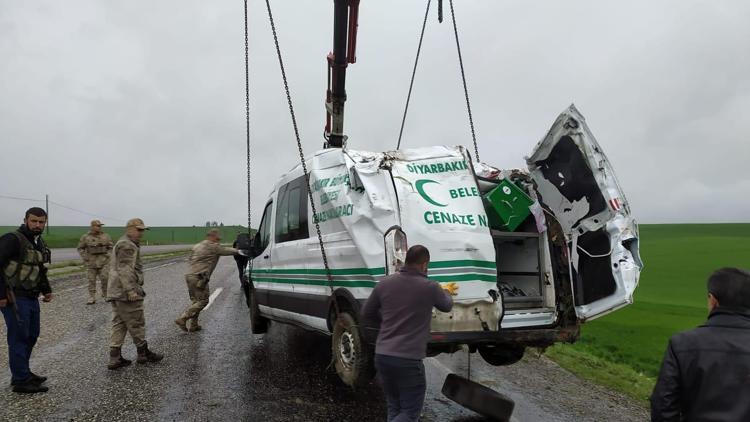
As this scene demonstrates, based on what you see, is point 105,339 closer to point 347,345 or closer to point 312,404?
point 312,404

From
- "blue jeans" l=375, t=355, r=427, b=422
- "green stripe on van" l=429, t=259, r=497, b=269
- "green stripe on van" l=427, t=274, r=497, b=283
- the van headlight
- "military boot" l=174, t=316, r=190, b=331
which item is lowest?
"military boot" l=174, t=316, r=190, b=331

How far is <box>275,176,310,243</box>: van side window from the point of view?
17.9 ft

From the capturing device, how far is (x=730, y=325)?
2127 mm

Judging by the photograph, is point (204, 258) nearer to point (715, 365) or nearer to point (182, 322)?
point (182, 322)

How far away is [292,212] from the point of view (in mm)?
5773

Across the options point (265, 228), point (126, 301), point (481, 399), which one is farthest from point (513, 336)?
point (126, 301)

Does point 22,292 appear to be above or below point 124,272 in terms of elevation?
below

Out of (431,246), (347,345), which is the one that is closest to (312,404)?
(347,345)

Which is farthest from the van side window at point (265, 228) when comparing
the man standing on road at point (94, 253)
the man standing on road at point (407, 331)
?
the man standing on road at point (94, 253)

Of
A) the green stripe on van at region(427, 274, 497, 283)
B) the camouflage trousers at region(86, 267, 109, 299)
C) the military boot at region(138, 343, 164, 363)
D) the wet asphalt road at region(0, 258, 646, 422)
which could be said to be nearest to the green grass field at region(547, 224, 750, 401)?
the wet asphalt road at region(0, 258, 646, 422)

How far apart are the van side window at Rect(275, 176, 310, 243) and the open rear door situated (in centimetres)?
246

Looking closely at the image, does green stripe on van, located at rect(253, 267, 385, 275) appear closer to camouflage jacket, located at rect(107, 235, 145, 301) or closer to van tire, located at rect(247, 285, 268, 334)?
van tire, located at rect(247, 285, 268, 334)

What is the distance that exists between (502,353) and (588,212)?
→ 1.70 metres

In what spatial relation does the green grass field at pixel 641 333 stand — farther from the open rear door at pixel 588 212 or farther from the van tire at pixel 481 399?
the van tire at pixel 481 399
